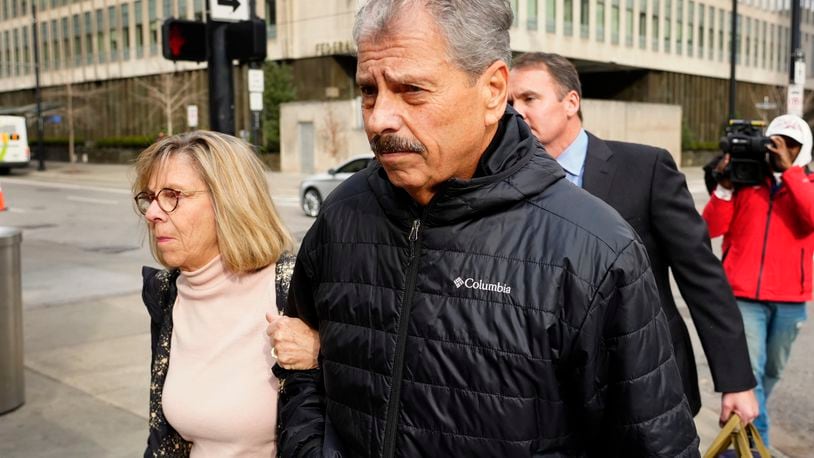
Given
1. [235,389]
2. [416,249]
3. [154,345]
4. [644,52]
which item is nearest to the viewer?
[416,249]

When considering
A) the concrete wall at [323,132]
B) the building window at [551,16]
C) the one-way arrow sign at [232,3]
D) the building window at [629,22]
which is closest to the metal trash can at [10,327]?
the one-way arrow sign at [232,3]

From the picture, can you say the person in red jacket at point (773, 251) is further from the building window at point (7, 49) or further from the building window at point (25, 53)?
the building window at point (7, 49)

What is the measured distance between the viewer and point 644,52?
49719 mm

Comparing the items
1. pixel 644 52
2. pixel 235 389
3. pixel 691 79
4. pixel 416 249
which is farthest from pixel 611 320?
pixel 691 79

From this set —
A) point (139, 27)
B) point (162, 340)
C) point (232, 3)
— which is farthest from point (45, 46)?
point (162, 340)

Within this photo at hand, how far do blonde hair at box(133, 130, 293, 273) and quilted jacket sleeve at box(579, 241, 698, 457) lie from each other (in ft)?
4.38

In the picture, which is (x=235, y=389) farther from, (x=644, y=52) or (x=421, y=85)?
(x=644, y=52)

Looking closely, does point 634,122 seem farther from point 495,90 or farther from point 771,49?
point 495,90

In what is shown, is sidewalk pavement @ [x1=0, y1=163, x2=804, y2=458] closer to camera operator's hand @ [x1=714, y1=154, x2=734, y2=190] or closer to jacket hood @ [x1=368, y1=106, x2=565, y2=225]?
camera operator's hand @ [x1=714, y1=154, x2=734, y2=190]

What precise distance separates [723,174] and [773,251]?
501 millimetres

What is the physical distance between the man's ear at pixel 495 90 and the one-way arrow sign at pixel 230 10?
570cm

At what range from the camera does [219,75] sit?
7.12 m

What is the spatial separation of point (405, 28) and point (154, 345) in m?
1.62

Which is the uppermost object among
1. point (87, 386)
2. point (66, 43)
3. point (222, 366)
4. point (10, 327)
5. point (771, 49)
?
point (66, 43)
